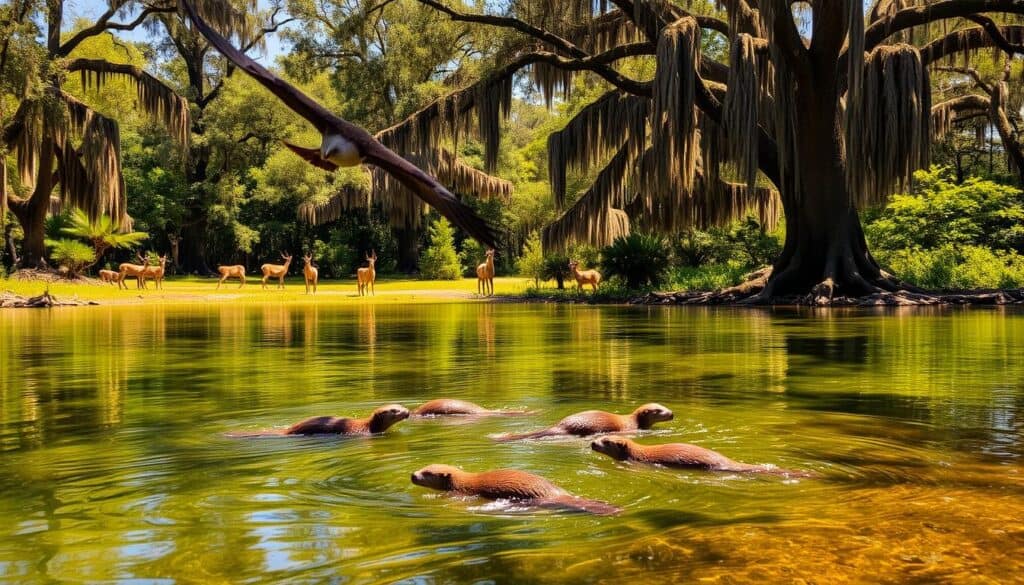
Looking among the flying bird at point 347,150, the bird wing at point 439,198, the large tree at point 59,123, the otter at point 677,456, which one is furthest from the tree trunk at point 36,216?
the bird wing at point 439,198

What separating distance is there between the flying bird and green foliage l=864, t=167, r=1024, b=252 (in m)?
26.8

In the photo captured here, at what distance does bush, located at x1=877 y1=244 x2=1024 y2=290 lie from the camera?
26.0m

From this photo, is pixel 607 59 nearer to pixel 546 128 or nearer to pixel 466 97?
pixel 466 97

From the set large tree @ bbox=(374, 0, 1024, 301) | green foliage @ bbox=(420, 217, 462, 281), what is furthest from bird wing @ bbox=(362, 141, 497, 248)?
green foliage @ bbox=(420, 217, 462, 281)

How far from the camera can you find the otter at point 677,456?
5.57 metres

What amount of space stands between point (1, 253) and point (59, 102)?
60.4 feet

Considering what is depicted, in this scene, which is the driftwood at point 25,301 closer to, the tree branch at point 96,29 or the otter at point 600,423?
the tree branch at point 96,29

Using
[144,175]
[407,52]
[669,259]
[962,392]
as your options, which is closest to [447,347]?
[962,392]

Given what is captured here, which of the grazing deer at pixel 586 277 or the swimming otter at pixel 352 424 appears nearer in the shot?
the swimming otter at pixel 352 424

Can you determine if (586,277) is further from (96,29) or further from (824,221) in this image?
(96,29)

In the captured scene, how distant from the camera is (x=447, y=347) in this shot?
559 inches

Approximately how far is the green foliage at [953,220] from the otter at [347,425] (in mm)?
25117

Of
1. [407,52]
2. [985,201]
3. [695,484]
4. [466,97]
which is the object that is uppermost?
[407,52]

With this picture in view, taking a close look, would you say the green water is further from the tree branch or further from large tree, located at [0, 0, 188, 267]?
the tree branch
